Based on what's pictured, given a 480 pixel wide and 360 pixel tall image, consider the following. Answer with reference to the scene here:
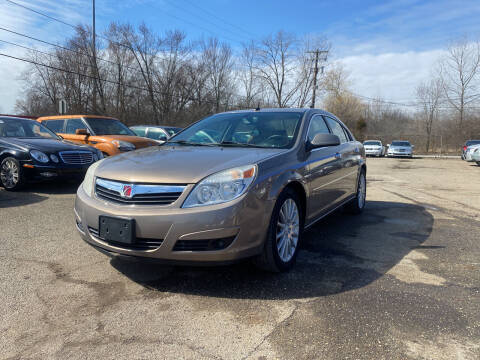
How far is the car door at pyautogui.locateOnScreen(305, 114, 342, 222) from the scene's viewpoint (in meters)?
3.65

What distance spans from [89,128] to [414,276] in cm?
844

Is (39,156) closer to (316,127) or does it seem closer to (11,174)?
(11,174)

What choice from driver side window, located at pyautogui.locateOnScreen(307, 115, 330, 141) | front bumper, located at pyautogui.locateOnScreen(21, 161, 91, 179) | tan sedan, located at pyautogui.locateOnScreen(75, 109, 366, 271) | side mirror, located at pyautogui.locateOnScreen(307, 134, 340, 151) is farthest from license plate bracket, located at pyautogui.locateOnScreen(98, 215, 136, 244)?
front bumper, located at pyautogui.locateOnScreen(21, 161, 91, 179)

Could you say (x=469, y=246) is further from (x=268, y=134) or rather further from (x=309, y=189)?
(x=268, y=134)

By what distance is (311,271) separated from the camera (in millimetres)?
3232

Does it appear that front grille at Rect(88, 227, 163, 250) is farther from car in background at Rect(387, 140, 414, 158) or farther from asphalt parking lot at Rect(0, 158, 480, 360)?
car in background at Rect(387, 140, 414, 158)

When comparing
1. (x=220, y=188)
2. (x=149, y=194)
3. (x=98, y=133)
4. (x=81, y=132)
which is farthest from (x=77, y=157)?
(x=220, y=188)

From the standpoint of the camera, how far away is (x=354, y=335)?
2215 millimetres

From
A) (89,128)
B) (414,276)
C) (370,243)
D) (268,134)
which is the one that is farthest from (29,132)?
(414,276)

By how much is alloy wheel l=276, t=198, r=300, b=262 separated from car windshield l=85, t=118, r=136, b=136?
735 cm

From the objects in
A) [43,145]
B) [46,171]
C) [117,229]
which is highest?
[43,145]

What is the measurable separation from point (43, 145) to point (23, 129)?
1217mm

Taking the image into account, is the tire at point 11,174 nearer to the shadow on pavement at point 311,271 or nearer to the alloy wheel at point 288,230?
the shadow on pavement at point 311,271

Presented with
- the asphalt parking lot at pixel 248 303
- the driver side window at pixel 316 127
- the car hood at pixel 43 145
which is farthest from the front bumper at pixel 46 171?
the driver side window at pixel 316 127
